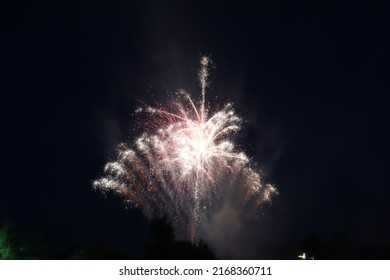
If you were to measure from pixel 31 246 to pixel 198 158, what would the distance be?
16.3 metres

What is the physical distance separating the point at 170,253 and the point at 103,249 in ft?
16.3

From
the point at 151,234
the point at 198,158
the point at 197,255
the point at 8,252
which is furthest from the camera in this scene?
the point at 151,234

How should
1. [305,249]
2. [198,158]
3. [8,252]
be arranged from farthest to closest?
[305,249] < [8,252] < [198,158]

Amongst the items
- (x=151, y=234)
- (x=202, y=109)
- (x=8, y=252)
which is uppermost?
(x=202, y=109)

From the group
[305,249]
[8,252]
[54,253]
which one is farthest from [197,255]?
[305,249]

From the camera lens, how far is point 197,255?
38375 mm

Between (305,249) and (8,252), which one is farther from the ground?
(305,249)

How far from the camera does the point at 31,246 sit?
37.8 m
